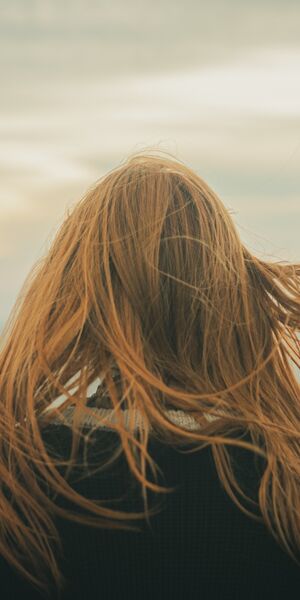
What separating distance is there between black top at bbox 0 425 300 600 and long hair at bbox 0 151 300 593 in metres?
0.04

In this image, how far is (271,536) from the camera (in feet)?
9.63

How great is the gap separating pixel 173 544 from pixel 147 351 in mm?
621

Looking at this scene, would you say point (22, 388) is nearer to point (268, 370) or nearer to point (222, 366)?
point (222, 366)

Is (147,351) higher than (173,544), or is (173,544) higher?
(147,351)

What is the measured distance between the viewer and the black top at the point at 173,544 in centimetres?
285

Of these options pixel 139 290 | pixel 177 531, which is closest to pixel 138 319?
pixel 139 290

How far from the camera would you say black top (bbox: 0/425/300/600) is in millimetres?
2854

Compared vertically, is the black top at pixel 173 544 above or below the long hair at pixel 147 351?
below

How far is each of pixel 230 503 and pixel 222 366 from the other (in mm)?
440

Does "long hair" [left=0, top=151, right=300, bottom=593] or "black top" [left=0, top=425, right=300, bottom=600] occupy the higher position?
"long hair" [left=0, top=151, right=300, bottom=593]

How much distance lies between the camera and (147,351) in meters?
2.99

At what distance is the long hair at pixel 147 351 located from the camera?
283 centimetres

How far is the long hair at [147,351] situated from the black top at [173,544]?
0.04 metres

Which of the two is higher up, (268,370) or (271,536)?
(268,370)
